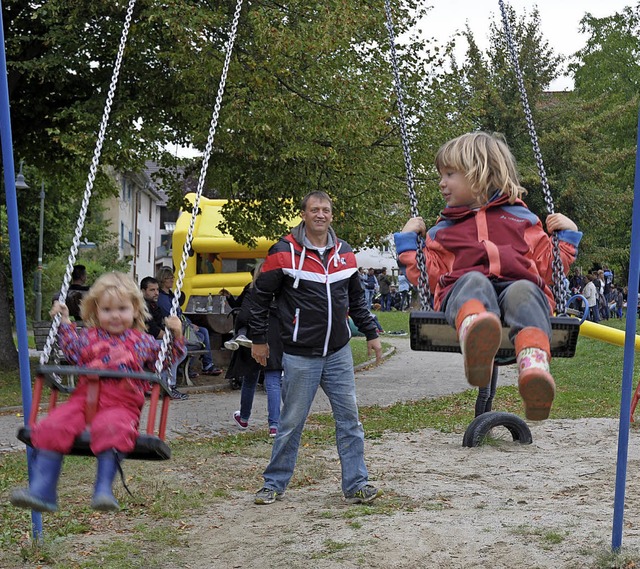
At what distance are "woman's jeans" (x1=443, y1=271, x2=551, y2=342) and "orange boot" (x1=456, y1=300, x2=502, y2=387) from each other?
5.8 inches

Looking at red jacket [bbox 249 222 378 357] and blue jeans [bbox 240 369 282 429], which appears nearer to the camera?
red jacket [bbox 249 222 378 357]

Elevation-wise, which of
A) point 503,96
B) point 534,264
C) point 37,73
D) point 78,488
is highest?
point 503,96

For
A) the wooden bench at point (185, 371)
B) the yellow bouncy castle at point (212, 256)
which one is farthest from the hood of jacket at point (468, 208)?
the yellow bouncy castle at point (212, 256)

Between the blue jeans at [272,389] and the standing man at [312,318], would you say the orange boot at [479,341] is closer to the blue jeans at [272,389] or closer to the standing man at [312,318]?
the standing man at [312,318]

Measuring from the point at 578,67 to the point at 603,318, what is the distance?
36.6 feet

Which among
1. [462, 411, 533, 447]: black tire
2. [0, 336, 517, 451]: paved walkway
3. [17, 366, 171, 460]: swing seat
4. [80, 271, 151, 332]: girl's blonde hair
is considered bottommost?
[0, 336, 517, 451]: paved walkway

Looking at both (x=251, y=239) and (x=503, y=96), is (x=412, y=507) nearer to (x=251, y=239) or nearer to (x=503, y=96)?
(x=251, y=239)

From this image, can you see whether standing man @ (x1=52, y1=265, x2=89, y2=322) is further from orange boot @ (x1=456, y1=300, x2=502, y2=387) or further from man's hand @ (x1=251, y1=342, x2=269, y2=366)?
orange boot @ (x1=456, y1=300, x2=502, y2=387)

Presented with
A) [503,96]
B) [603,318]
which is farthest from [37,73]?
[603,318]

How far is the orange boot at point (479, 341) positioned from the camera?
4379mm

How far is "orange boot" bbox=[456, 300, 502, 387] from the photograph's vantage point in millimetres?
4379

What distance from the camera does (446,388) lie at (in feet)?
53.0

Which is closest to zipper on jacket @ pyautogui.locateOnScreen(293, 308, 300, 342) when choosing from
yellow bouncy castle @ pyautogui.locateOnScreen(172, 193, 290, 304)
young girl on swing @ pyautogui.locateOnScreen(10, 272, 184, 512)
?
young girl on swing @ pyautogui.locateOnScreen(10, 272, 184, 512)

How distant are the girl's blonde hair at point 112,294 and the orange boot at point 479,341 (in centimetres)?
158
